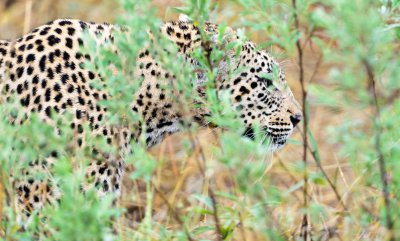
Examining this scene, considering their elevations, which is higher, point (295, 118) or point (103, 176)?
point (295, 118)

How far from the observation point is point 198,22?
12.8 feet

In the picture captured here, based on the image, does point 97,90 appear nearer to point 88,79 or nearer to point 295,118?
point 88,79

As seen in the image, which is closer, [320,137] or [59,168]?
[59,168]

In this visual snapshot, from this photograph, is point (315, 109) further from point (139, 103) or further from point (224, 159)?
point (224, 159)

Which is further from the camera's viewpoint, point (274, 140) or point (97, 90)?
point (274, 140)

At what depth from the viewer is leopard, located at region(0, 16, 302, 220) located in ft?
17.1

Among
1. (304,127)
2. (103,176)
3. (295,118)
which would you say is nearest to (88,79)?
(103,176)

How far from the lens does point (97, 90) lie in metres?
5.37

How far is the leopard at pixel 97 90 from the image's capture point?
17.1 ft

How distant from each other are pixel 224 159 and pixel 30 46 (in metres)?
2.21

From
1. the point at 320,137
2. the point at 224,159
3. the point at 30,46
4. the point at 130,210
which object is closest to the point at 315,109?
the point at 320,137

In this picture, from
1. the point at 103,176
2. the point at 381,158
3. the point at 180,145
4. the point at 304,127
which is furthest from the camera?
the point at 180,145

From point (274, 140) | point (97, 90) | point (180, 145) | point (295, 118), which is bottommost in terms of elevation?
point (180, 145)

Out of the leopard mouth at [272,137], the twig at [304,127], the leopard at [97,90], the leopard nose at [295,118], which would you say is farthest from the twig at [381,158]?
the leopard nose at [295,118]
